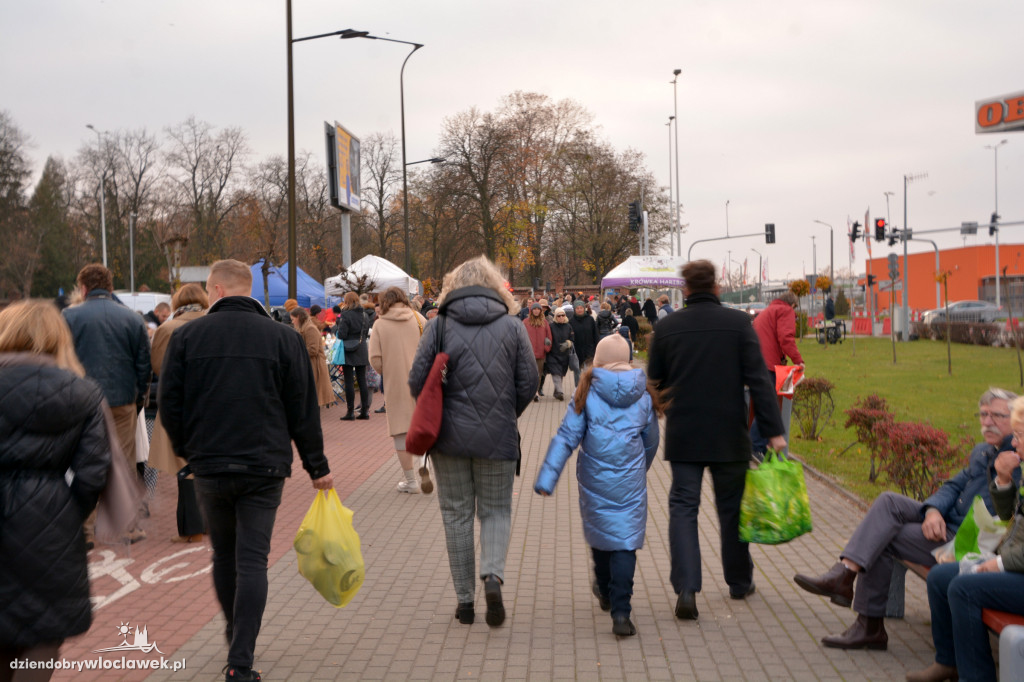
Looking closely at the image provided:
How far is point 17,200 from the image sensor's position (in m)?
53.6

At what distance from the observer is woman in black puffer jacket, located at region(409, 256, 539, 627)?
4984 millimetres

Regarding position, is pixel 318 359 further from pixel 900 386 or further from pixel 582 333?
pixel 900 386

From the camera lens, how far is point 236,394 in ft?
13.5

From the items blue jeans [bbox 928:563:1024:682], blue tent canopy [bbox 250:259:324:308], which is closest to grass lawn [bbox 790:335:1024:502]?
blue jeans [bbox 928:563:1024:682]

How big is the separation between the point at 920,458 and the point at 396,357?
461 centimetres

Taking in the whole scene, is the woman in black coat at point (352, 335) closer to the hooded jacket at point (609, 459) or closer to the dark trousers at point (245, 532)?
the hooded jacket at point (609, 459)

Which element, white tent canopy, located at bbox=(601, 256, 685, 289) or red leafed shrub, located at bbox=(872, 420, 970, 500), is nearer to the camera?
red leafed shrub, located at bbox=(872, 420, 970, 500)

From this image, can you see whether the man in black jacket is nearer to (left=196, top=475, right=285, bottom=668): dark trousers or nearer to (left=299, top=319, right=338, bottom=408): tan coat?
(left=196, top=475, right=285, bottom=668): dark trousers

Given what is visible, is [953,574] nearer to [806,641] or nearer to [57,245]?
[806,641]

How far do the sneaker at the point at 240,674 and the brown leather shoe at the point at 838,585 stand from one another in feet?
9.02

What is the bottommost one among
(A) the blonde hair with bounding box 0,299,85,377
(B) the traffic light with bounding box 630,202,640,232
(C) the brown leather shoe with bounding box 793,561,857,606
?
(C) the brown leather shoe with bounding box 793,561,857,606

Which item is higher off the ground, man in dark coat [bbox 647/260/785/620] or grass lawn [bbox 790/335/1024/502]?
man in dark coat [bbox 647/260/785/620]

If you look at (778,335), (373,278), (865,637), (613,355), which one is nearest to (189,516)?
(613,355)

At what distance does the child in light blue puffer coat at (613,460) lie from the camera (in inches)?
195
